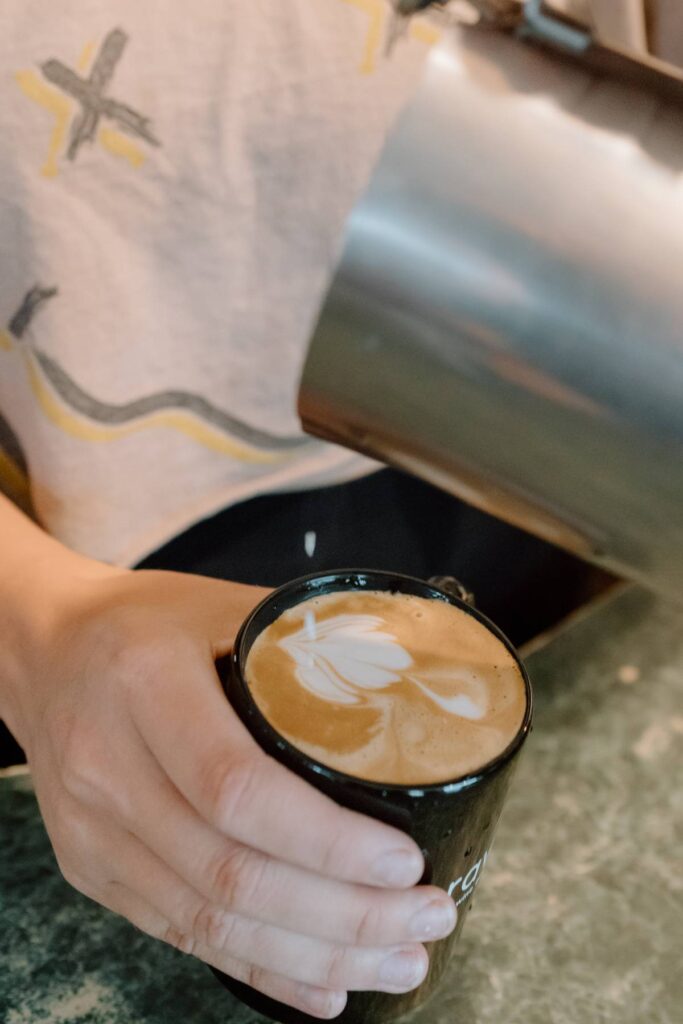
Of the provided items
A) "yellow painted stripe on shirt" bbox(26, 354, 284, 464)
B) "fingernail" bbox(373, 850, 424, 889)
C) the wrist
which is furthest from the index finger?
"yellow painted stripe on shirt" bbox(26, 354, 284, 464)

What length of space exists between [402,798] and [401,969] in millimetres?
87

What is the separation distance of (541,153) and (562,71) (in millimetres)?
28

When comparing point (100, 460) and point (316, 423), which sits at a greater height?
point (316, 423)

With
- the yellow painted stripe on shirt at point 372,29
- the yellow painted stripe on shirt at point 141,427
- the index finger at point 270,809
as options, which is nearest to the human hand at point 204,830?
the index finger at point 270,809

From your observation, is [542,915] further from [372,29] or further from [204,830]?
[372,29]

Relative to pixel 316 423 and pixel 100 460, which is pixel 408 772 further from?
pixel 100 460

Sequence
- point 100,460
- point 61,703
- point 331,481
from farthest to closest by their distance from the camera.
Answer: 1. point 331,481
2. point 100,460
3. point 61,703

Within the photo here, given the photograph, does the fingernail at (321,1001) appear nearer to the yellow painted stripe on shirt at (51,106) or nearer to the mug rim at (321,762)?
the mug rim at (321,762)

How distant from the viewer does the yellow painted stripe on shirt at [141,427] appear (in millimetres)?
535

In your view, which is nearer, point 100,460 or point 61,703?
point 61,703

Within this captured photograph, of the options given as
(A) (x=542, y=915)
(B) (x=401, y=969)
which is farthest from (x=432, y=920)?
(A) (x=542, y=915)

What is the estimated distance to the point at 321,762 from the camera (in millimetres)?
319

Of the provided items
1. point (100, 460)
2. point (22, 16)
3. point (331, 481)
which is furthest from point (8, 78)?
point (331, 481)

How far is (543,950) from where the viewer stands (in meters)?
0.46
